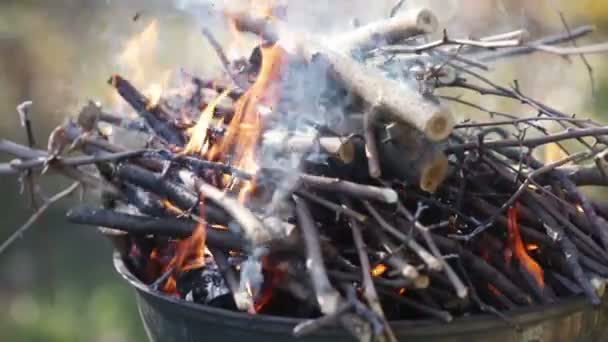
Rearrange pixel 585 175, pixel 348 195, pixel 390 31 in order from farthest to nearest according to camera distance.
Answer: pixel 585 175, pixel 390 31, pixel 348 195

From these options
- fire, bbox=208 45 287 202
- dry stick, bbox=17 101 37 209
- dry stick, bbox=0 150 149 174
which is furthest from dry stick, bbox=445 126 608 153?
dry stick, bbox=17 101 37 209

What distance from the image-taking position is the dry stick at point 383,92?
47.2 inches

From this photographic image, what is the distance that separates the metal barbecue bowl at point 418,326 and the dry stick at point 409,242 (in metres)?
0.09

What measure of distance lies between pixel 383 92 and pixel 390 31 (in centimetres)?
19

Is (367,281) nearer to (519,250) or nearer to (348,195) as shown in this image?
(348,195)

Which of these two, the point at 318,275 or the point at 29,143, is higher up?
the point at 29,143

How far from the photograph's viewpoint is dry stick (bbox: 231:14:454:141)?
120 cm

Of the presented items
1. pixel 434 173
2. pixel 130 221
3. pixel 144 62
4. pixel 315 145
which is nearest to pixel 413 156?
pixel 434 173

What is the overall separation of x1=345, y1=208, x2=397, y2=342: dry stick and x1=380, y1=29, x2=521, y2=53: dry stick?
14.1 inches

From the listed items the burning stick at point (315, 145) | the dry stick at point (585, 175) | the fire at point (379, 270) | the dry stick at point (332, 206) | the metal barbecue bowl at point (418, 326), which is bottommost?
the metal barbecue bowl at point (418, 326)

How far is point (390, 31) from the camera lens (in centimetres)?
142

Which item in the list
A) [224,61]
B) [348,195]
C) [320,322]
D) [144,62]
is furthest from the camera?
[144,62]

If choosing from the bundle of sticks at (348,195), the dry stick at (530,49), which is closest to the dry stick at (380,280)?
the bundle of sticks at (348,195)

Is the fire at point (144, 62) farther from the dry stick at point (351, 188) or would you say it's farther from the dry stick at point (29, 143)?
the dry stick at point (351, 188)
